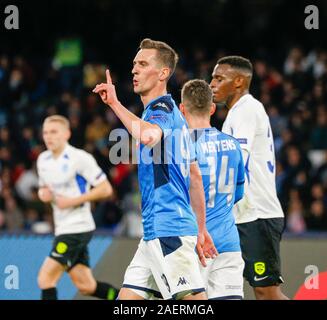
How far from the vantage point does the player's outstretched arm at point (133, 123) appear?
205 inches

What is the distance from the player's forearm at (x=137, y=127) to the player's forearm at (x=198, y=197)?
0.56m

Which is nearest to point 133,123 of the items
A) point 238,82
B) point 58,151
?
point 238,82

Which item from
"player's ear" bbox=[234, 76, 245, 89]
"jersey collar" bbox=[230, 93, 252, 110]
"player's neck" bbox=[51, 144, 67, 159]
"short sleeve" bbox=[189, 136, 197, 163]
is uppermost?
"player's ear" bbox=[234, 76, 245, 89]

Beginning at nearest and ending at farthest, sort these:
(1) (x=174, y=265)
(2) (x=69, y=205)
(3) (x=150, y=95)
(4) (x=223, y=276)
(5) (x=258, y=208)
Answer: (1) (x=174, y=265) < (3) (x=150, y=95) < (4) (x=223, y=276) < (5) (x=258, y=208) < (2) (x=69, y=205)

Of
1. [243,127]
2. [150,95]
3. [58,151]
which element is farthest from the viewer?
[58,151]

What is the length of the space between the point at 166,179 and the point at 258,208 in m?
1.63

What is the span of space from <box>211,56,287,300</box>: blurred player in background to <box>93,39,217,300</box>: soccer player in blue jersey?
1258 mm

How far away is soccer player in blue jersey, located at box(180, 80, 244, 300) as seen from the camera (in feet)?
20.2

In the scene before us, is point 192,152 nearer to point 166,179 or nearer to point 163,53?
point 166,179

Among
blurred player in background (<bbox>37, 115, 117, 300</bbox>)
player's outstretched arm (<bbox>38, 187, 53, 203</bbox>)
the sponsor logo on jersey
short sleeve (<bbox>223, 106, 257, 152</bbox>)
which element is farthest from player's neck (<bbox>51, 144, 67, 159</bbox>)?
short sleeve (<bbox>223, 106, 257, 152</bbox>)

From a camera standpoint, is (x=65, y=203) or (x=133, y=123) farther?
(x=65, y=203)

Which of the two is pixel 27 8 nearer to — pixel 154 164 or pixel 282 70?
pixel 282 70

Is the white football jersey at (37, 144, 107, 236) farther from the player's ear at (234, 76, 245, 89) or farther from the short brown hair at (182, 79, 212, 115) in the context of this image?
the short brown hair at (182, 79, 212, 115)

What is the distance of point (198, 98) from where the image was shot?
20.2 feet
